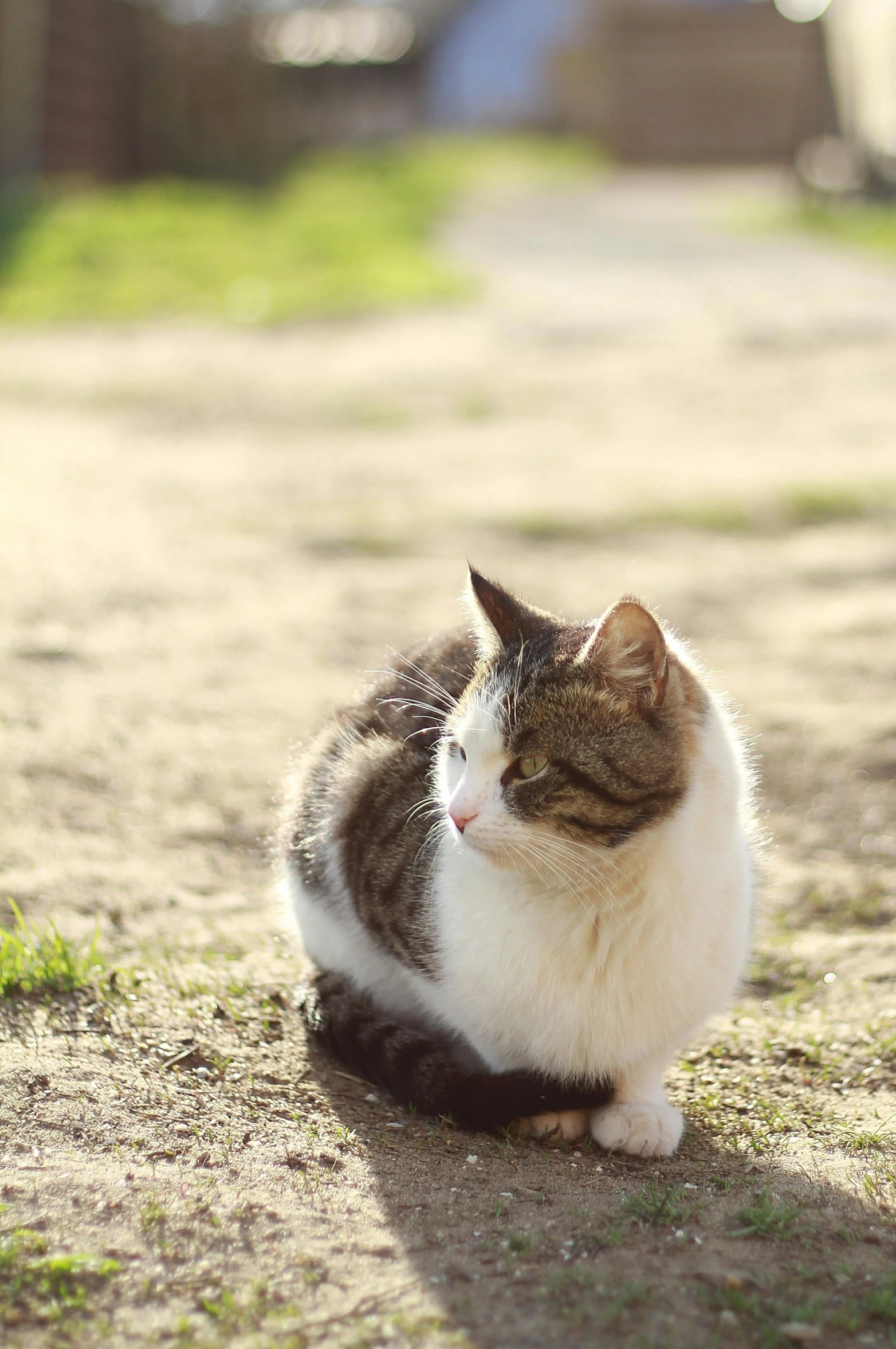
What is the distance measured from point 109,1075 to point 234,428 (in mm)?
6309

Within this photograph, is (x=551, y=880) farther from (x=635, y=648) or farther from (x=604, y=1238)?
(x=604, y=1238)

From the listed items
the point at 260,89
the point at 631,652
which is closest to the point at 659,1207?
the point at 631,652

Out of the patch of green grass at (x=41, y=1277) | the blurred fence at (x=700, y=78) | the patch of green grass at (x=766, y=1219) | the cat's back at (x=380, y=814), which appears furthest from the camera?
the blurred fence at (x=700, y=78)

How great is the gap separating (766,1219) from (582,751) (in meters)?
0.80

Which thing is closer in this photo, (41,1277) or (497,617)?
(41,1277)

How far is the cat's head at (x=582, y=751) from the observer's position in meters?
2.22

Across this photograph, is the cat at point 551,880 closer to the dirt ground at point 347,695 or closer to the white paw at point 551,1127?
the white paw at point 551,1127

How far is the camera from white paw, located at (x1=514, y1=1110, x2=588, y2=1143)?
2.46 m

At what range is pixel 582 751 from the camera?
226cm

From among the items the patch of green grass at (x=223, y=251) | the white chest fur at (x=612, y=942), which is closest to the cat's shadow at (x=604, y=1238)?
the white chest fur at (x=612, y=942)

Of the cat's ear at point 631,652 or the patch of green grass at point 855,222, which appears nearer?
the cat's ear at point 631,652

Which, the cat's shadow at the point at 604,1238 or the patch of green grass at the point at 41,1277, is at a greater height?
the patch of green grass at the point at 41,1277

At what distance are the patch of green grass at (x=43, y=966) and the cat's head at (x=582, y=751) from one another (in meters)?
0.94

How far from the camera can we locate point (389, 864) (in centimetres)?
265
